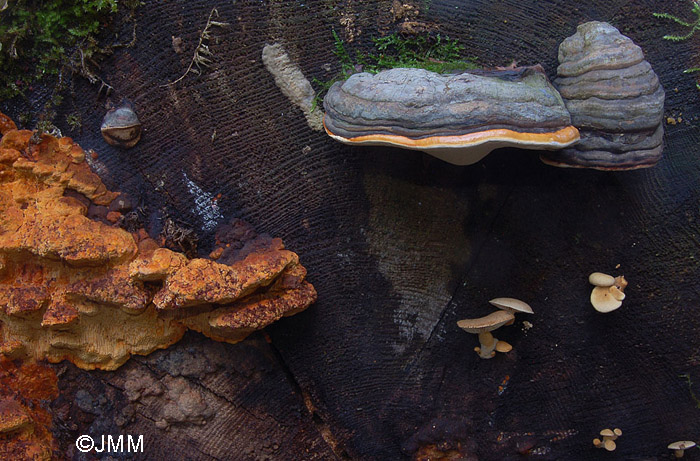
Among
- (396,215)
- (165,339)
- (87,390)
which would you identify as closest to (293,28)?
(396,215)

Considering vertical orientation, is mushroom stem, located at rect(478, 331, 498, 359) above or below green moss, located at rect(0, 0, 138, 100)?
below

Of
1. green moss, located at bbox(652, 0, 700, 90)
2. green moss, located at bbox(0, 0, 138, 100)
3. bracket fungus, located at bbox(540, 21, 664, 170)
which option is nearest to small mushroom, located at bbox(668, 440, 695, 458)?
bracket fungus, located at bbox(540, 21, 664, 170)

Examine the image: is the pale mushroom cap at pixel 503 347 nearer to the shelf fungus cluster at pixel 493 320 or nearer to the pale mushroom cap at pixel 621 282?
the shelf fungus cluster at pixel 493 320

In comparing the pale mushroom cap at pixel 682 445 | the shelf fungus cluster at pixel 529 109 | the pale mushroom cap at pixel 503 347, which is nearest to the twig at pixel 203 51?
the shelf fungus cluster at pixel 529 109

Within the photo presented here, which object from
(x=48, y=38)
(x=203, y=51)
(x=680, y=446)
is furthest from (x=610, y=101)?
(x=48, y=38)

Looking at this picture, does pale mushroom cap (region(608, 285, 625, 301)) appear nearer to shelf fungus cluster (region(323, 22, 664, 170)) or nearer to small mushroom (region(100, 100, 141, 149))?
shelf fungus cluster (region(323, 22, 664, 170))

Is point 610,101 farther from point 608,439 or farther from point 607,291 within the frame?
point 608,439
